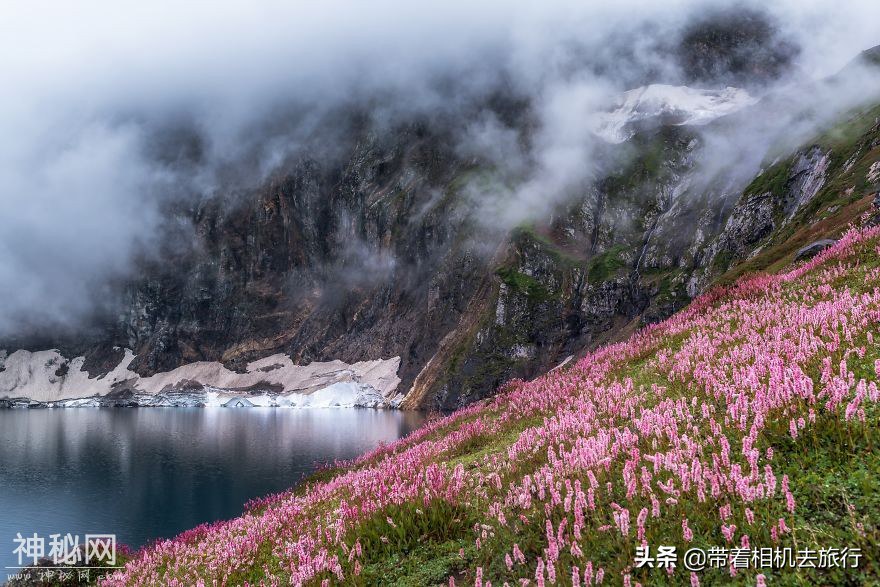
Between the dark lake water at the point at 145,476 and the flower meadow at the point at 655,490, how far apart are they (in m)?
32.5

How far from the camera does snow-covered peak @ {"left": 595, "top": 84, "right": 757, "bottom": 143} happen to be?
16375 centimetres

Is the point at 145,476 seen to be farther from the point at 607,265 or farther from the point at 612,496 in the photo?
the point at 607,265

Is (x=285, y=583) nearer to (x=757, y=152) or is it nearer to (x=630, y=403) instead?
(x=630, y=403)

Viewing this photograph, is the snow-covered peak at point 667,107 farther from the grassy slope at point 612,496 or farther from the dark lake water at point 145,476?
the grassy slope at point 612,496

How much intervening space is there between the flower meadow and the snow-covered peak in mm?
175697

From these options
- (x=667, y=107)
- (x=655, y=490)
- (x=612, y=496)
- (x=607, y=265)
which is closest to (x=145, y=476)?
(x=612, y=496)

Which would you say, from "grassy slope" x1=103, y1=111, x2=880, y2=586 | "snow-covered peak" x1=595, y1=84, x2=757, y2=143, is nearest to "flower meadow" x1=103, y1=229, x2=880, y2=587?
"grassy slope" x1=103, y1=111, x2=880, y2=586

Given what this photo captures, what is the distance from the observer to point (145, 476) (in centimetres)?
5253

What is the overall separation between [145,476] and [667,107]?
613 feet

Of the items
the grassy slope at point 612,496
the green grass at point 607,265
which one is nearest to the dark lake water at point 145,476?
the grassy slope at point 612,496

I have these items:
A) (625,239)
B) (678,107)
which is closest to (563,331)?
(625,239)

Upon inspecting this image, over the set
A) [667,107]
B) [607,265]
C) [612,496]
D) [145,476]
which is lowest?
[612,496]

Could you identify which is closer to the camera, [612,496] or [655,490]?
[655,490]

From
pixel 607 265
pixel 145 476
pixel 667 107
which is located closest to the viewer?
pixel 145 476
